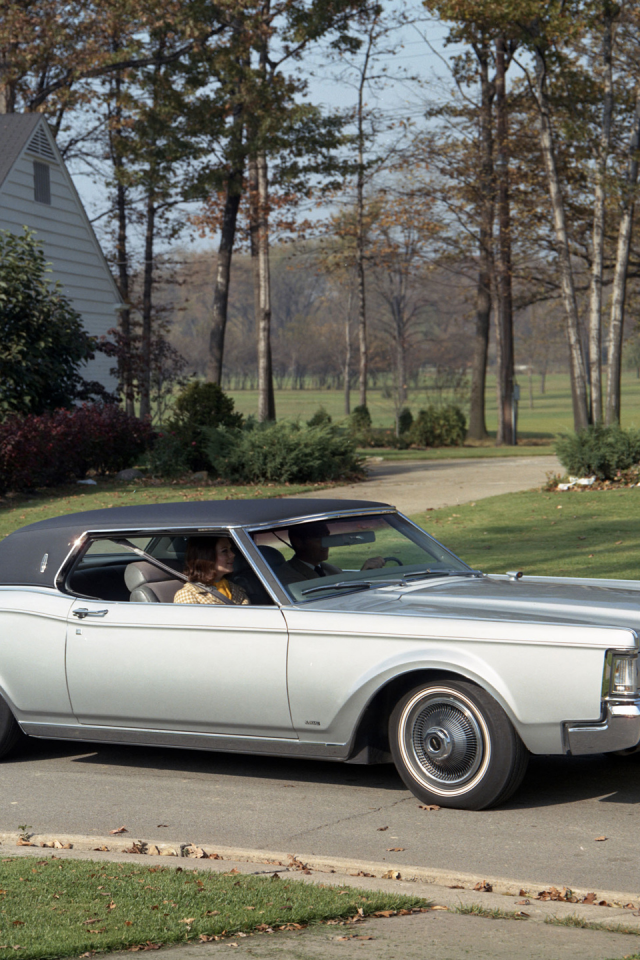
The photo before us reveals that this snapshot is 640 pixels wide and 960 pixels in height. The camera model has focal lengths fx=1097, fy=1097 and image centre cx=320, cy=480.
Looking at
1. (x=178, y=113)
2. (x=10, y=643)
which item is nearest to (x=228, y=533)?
(x=10, y=643)

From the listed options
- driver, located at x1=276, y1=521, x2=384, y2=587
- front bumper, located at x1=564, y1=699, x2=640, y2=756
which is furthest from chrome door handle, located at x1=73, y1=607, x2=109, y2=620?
front bumper, located at x1=564, y1=699, x2=640, y2=756

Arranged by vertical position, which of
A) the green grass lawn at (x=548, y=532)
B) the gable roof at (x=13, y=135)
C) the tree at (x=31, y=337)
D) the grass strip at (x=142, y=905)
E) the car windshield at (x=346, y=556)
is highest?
the gable roof at (x=13, y=135)

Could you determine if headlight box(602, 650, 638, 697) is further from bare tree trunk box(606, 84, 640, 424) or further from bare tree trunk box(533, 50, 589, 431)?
bare tree trunk box(533, 50, 589, 431)

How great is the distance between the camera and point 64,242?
2842cm

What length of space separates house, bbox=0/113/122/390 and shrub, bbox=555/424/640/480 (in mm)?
13436

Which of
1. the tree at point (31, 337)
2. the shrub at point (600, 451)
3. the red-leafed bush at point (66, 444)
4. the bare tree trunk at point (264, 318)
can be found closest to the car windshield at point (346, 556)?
the shrub at point (600, 451)

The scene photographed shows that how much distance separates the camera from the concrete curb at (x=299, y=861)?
4.05 meters

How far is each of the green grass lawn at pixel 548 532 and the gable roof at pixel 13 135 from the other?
50.4ft

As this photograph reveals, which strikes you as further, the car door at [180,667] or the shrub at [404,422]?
the shrub at [404,422]

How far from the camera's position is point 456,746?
198 inches

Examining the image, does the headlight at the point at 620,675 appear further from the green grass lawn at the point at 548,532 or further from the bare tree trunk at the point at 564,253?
the bare tree trunk at the point at 564,253

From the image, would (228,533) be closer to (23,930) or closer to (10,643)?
(10,643)

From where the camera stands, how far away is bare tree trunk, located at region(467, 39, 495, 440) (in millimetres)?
35219

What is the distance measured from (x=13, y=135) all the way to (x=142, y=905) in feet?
87.8
